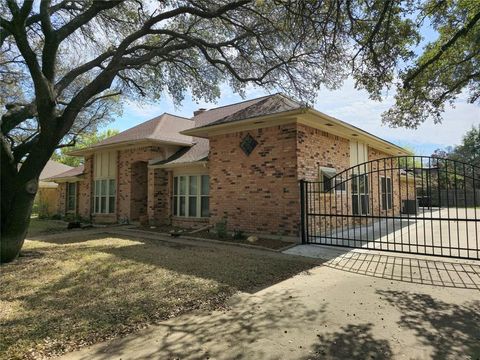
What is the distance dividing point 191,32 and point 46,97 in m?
5.54

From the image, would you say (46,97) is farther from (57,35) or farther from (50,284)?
(50,284)

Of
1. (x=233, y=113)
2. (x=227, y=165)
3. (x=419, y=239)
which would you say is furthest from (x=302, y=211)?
(x=233, y=113)

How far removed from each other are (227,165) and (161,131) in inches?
247

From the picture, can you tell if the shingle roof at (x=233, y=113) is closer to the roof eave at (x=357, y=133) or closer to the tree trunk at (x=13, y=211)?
the roof eave at (x=357, y=133)

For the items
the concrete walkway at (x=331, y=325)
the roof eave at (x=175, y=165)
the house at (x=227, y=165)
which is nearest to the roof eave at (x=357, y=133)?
the house at (x=227, y=165)

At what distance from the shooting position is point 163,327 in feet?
14.1

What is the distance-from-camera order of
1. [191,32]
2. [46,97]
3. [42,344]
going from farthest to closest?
1. [191,32]
2. [46,97]
3. [42,344]

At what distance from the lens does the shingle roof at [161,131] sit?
16.3m

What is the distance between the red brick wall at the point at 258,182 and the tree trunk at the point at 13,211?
247 inches

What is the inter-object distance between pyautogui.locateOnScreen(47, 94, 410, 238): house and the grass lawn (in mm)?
2384

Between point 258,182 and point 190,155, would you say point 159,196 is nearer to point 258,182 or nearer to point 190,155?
point 190,155

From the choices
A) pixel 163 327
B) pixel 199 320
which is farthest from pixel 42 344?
pixel 199 320

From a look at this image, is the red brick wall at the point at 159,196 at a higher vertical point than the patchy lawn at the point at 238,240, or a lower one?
higher

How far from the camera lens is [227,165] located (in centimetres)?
1238
